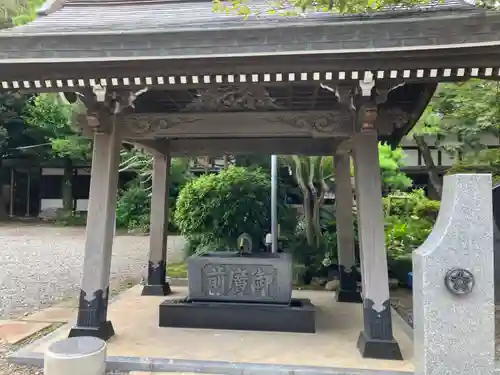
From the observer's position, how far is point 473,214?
3.39 meters

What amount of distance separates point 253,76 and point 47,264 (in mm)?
9967

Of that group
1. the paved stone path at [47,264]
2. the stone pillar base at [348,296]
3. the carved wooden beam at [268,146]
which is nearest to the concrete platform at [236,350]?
the stone pillar base at [348,296]

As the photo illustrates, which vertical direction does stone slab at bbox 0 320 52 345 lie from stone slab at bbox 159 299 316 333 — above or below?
below

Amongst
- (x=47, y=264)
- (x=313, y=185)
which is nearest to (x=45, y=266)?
(x=47, y=264)

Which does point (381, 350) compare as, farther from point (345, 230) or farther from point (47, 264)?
point (47, 264)

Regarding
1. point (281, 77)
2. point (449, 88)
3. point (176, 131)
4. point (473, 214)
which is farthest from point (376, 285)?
point (449, 88)

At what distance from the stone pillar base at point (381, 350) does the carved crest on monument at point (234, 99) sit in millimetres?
3060

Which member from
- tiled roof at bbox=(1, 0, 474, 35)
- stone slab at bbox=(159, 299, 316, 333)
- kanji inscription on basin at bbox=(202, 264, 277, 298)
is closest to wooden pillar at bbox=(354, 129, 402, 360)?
stone slab at bbox=(159, 299, 316, 333)

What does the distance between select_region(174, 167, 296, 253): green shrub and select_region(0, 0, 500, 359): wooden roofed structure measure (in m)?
3.97

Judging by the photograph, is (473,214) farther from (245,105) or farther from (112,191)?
(112,191)

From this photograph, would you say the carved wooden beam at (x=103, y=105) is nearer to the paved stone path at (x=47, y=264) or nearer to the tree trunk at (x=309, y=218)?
the paved stone path at (x=47, y=264)

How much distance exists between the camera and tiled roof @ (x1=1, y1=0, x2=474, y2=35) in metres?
5.18

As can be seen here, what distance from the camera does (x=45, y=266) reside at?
1192 centimetres

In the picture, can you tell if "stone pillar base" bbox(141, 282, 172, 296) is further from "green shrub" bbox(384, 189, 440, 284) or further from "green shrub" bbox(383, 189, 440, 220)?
"green shrub" bbox(383, 189, 440, 220)
